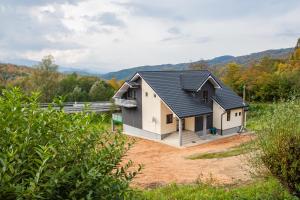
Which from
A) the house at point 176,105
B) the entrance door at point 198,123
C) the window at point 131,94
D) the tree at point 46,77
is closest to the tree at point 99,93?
the tree at point 46,77

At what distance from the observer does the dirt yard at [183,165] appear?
11.8m

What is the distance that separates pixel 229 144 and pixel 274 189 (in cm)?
1339

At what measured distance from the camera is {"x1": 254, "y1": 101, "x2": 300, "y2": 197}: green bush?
5887 mm

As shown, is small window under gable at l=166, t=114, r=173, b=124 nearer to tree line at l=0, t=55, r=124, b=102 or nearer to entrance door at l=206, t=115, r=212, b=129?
entrance door at l=206, t=115, r=212, b=129

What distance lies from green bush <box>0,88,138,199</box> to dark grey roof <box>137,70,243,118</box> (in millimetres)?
17116

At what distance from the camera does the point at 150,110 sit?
2253 cm

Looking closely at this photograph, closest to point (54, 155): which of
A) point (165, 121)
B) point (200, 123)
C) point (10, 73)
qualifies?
point (165, 121)

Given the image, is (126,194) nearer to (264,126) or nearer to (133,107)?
(264,126)

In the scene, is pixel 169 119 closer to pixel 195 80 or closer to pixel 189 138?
pixel 189 138

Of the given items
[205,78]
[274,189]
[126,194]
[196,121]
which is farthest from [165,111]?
[126,194]

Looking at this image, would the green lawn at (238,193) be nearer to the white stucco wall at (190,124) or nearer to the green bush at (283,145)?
the green bush at (283,145)

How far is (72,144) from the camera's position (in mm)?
2805

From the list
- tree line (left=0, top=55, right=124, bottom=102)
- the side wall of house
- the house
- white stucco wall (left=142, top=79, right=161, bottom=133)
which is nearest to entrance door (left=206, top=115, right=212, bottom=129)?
the house

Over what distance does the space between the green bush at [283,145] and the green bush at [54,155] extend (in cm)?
405
